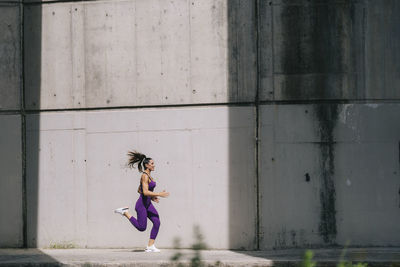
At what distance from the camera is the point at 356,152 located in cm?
1298

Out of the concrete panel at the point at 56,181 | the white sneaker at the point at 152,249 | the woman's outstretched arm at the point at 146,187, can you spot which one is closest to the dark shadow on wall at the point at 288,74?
the white sneaker at the point at 152,249

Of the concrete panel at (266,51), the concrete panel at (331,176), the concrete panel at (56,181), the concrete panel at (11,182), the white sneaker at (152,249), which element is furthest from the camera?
the concrete panel at (11,182)

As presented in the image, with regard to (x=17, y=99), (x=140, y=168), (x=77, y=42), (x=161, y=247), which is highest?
(x=77, y=42)

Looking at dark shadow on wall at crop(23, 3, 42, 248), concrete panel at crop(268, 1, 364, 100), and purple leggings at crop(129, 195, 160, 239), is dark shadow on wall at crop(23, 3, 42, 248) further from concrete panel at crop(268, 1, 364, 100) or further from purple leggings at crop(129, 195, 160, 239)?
concrete panel at crop(268, 1, 364, 100)

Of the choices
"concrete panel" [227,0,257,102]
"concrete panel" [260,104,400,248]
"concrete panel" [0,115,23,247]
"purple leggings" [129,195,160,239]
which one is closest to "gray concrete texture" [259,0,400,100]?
"concrete panel" [227,0,257,102]

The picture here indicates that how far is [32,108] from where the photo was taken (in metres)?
13.8

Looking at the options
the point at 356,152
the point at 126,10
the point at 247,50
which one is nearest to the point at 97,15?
the point at 126,10

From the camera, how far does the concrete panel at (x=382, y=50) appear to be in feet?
42.5

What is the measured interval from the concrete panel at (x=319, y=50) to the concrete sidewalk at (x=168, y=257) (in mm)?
2744

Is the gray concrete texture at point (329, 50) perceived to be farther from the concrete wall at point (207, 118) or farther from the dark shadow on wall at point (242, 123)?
the dark shadow on wall at point (242, 123)

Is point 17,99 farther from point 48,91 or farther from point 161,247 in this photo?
point 161,247

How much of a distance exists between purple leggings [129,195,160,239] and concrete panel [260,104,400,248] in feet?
6.21

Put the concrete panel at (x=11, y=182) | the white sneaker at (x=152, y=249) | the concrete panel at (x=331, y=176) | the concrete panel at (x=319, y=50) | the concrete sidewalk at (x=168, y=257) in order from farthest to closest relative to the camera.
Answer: the concrete panel at (x=11, y=182), the concrete panel at (x=319, y=50), the concrete panel at (x=331, y=176), the white sneaker at (x=152, y=249), the concrete sidewalk at (x=168, y=257)

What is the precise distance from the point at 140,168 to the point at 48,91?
2.39 m
